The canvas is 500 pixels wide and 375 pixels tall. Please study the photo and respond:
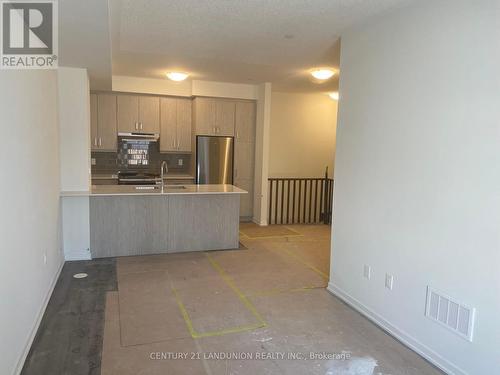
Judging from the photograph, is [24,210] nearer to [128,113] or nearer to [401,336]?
[401,336]

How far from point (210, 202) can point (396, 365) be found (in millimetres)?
3320

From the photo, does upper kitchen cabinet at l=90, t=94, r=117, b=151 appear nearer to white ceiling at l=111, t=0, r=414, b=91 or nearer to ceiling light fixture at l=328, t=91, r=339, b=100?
white ceiling at l=111, t=0, r=414, b=91

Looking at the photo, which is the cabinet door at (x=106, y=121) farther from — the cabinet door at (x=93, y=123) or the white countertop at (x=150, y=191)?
the white countertop at (x=150, y=191)

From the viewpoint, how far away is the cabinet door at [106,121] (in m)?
6.57

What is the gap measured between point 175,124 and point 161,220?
262 centimetres

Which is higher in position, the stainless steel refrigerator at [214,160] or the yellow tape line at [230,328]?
the stainless steel refrigerator at [214,160]

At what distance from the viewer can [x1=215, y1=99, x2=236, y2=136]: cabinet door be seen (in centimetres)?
693

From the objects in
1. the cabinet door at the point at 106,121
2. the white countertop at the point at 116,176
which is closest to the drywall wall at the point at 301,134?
the white countertop at the point at 116,176

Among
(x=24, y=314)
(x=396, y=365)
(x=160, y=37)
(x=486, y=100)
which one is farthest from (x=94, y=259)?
(x=486, y=100)

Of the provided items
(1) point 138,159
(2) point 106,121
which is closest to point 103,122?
(2) point 106,121

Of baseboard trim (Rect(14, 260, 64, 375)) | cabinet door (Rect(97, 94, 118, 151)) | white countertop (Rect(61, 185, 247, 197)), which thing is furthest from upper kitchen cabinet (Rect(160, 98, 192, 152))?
baseboard trim (Rect(14, 260, 64, 375))

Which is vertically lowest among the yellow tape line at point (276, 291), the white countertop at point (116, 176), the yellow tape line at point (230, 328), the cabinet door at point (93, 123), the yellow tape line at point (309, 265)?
the yellow tape line at point (230, 328)

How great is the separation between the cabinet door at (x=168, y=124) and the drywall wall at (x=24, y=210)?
3136 millimetres

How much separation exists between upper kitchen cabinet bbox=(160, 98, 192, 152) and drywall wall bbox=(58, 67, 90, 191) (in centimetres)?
234
